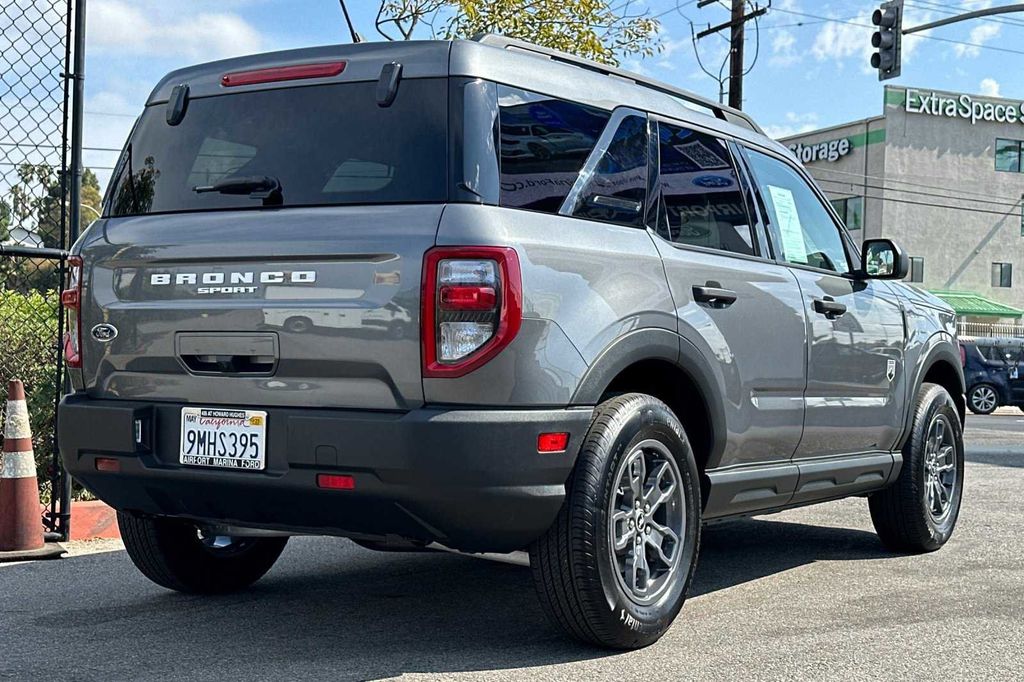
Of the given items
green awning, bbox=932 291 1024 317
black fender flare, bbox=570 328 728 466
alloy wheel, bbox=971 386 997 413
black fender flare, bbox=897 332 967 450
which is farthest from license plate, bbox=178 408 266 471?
green awning, bbox=932 291 1024 317

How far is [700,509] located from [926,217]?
45483mm

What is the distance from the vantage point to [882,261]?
6227 millimetres

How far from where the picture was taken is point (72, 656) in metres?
4.37

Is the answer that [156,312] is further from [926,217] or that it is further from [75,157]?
[926,217]

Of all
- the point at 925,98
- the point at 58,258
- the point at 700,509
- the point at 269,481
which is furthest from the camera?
the point at 925,98

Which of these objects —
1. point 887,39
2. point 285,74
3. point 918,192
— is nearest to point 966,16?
point 887,39

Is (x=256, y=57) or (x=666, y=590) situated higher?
(x=256, y=57)

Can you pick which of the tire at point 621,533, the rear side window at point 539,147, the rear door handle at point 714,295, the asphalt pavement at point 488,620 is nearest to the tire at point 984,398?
the asphalt pavement at point 488,620

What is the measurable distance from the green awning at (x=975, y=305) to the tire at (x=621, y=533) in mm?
44851

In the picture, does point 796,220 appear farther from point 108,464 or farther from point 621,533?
point 108,464

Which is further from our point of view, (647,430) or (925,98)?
(925,98)

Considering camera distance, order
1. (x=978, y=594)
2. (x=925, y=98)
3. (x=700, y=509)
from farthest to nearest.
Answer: (x=925, y=98) < (x=978, y=594) < (x=700, y=509)

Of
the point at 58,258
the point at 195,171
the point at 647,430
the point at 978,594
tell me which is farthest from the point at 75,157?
the point at 978,594

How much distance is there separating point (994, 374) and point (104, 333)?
2311 centimetres
